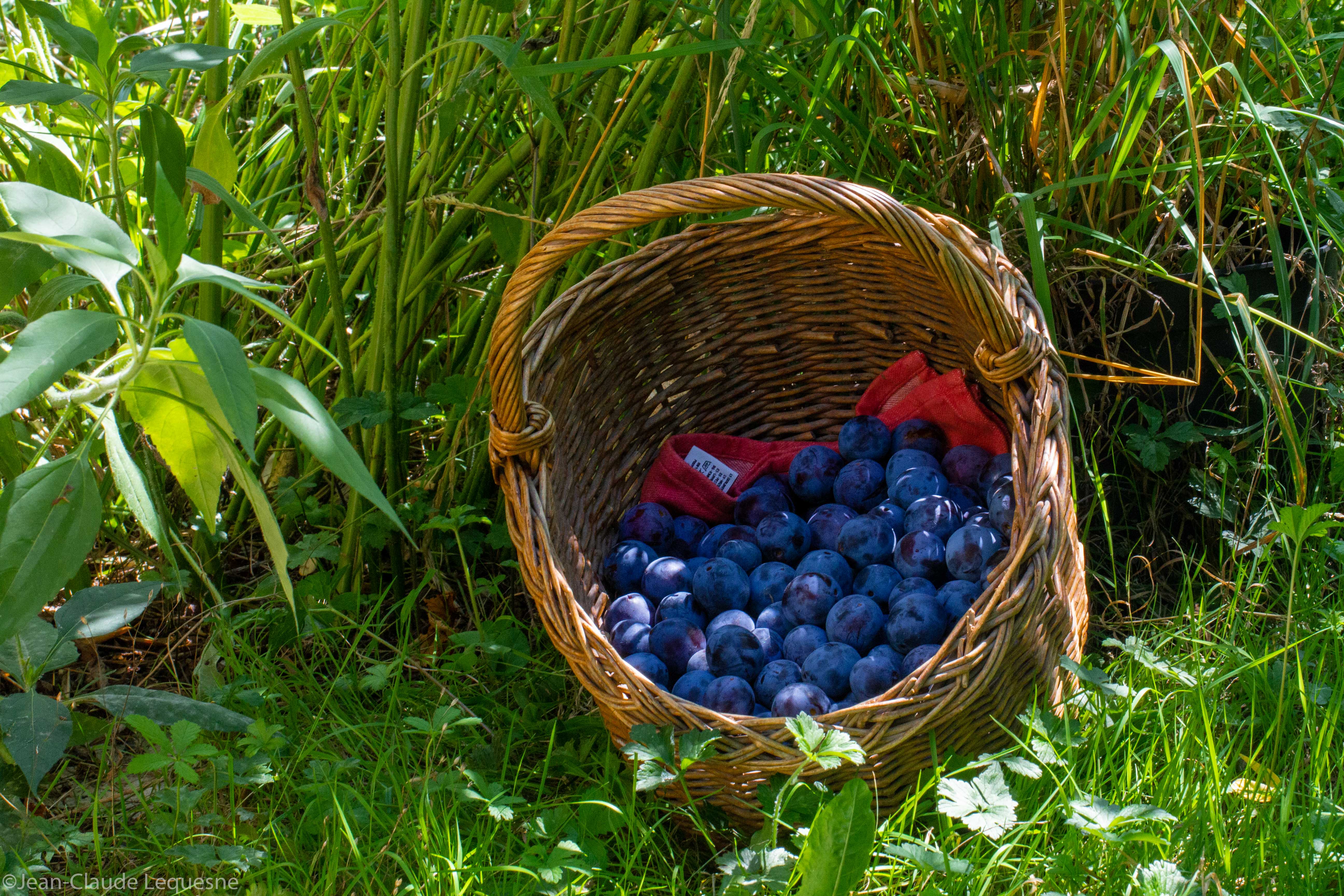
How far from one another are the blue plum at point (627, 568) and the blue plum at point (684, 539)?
0.21ft

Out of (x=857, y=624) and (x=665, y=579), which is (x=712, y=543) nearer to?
(x=665, y=579)

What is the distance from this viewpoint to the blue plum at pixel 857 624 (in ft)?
3.83

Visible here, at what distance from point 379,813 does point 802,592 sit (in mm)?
540

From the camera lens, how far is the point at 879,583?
4.08 ft

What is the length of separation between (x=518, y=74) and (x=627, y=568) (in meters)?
0.64

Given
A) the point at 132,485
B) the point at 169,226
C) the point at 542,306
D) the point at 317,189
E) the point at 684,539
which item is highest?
the point at 169,226

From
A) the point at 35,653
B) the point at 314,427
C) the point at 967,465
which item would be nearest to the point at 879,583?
the point at 967,465

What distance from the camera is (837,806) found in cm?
84

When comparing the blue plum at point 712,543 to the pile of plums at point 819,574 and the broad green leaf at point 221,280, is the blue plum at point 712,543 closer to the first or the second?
the pile of plums at point 819,574

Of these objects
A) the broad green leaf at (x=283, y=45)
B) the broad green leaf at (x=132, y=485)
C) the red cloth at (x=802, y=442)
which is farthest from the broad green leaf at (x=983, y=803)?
the broad green leaf at (x=283, y=45)

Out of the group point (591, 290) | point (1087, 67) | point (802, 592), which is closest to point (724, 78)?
point (591, 290)

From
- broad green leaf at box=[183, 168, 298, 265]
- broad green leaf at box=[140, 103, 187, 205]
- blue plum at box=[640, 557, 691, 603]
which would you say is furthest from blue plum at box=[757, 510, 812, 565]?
broad green leaf at box=[140, 103, 187, 205]

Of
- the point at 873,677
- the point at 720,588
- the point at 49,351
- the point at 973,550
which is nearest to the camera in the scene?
the point at 49,351

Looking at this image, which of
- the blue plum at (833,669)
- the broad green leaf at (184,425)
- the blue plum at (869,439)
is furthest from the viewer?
the blue plum at (869,439)
